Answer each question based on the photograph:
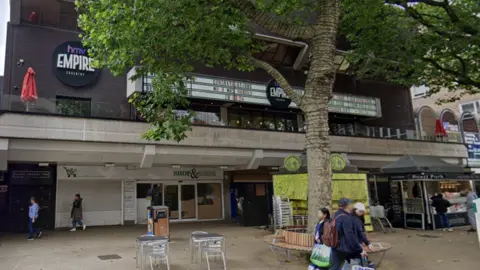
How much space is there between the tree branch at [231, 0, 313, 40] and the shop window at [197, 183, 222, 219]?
40.4 feet

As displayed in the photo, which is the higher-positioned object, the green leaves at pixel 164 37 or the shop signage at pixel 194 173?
the green leaves at pixel 164 37

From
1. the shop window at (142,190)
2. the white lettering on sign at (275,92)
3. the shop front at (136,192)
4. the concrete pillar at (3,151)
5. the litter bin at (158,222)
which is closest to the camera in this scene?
the litter bin at (158,222)

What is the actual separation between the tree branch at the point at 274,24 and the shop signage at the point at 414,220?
10.1 metres

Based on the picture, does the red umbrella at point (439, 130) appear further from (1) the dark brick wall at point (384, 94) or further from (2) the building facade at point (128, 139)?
(2) the building facade at point (128, 139)

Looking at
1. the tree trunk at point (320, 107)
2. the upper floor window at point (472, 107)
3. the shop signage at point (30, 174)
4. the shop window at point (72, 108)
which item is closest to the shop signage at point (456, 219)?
→ the tree trunk at point (320, 107)

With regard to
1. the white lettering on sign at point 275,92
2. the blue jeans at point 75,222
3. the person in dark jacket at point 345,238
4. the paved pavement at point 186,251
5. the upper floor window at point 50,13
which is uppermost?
the upper floor window at point 50,13

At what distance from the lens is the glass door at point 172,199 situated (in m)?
19.5

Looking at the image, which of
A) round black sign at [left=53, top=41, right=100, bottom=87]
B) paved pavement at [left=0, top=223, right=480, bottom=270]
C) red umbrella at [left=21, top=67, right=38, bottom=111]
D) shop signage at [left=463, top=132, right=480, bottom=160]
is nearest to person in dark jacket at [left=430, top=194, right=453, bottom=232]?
paved pavement at [left=0, top=223, right=480, bottom=270]

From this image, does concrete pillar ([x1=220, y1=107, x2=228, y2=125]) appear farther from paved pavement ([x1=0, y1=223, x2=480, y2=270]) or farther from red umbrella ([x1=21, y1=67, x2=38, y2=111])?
red umbrella ([x1=21, y1=67, x2=38, y2=111])

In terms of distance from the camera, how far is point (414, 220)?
15.8m

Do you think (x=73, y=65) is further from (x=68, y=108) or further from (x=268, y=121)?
(x=268, y=121)

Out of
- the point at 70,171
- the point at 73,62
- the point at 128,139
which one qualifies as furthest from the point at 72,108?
the point at 70,171

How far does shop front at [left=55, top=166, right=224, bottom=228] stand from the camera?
17230mm

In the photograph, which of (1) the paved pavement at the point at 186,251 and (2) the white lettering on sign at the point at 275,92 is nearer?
(1) the paved pavement at the point at 186,251
